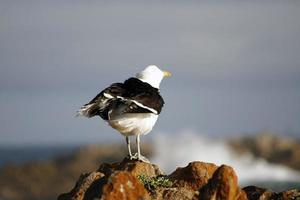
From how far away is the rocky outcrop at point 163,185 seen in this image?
54.4ft

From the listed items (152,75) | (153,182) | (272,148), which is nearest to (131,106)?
(152,75)

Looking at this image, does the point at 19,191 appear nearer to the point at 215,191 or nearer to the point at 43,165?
the point at 43,165

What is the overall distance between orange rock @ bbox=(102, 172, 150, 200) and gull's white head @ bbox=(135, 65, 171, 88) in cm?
551

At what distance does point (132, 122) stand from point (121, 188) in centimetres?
482

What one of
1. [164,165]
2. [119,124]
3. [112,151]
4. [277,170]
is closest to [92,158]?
[112,151]

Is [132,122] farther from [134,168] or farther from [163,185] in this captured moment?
[163,185]

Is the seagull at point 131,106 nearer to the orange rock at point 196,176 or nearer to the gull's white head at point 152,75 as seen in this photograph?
the gull's white head at point 152,75

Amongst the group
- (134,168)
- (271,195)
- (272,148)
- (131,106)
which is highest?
(131,106)

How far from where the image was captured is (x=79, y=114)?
67.8ft

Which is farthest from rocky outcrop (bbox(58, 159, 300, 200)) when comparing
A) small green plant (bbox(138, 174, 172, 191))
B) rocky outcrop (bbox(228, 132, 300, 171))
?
rocky outcrop (bbox(228, 132, 300, 171))

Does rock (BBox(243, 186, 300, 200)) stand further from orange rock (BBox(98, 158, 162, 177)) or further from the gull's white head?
the gull's white head

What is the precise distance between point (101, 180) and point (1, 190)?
67100 mm

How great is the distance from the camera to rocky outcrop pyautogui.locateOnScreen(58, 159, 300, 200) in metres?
16.6

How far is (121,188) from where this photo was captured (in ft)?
54.3
